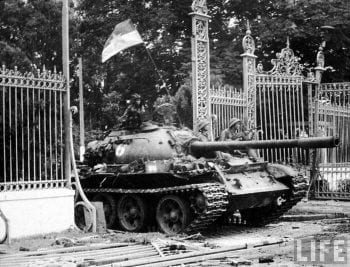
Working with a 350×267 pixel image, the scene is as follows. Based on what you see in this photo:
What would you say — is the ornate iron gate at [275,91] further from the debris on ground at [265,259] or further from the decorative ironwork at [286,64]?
the debris on ground at [265,259]

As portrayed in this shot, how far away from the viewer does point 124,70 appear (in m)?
28.8

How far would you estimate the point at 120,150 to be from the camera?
13.6 metres

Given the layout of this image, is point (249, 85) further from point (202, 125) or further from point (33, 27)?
point (33, 27)

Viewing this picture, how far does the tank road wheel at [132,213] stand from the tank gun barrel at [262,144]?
5.18ft

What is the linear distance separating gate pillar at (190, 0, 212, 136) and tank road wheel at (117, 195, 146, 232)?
2857 millimetres

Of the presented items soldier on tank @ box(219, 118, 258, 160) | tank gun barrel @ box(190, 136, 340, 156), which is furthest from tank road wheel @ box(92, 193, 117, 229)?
soldier on tank @ box(219, 118, 258, 160)

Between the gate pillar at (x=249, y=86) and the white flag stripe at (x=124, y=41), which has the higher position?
the white flag stripe at (x=124, y=41)

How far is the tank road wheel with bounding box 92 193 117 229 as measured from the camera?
13414 mm

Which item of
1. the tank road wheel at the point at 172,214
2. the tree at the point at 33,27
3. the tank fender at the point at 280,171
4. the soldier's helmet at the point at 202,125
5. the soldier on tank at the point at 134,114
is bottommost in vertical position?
the tank road wheel at the point at 172,214

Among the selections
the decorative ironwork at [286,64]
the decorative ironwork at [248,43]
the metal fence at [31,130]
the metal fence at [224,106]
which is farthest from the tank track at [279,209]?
the decorative ironwork at [286,64]

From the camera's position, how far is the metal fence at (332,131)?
59.1ft

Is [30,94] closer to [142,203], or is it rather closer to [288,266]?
[142,203]

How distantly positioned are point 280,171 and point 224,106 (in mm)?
3247

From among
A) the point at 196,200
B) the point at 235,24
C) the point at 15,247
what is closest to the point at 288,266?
the point at 196,200
